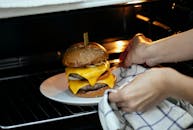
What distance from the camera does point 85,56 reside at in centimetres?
100

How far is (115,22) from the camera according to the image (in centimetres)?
126

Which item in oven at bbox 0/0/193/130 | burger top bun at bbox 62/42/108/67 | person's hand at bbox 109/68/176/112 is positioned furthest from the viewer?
burger top bun at bbox 62/42/108/67

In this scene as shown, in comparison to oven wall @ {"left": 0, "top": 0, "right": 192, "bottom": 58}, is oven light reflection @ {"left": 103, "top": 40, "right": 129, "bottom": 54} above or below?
below

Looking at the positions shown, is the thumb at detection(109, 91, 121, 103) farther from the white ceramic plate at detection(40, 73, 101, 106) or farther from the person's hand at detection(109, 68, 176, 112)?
the white ceramic plate at detection(40, 73, 101, 106)

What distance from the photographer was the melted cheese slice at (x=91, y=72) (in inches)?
38.7

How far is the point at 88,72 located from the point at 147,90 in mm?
276

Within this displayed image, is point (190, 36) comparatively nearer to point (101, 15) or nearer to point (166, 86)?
point (166, 86)

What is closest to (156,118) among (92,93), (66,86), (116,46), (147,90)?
(147,90)

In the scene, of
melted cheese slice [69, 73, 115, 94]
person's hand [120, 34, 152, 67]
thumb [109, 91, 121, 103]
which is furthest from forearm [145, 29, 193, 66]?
thumb [109, 91, 121, 103]

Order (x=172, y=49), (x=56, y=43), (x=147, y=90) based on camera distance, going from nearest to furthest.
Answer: (x=147, y=90)
(x=172, y=49)
(x=56, y=43)

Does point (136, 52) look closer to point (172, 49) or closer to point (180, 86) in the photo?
point (172, 49)

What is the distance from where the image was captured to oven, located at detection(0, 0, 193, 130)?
2.94 feet

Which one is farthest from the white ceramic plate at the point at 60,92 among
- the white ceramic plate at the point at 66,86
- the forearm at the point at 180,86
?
the forearm at the point at 180,86

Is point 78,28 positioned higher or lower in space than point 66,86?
higher
